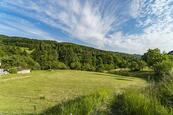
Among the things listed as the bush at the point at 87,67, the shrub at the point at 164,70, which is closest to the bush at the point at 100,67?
the bush at the point at 87,67

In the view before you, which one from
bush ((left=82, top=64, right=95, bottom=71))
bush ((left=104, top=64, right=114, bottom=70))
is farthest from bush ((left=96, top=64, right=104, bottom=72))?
bush ((left=82, top=64, right=95, bottom=71))

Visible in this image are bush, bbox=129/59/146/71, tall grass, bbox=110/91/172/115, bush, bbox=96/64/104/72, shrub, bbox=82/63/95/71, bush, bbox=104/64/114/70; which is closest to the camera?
tall grass, bbox=110/91/172/115

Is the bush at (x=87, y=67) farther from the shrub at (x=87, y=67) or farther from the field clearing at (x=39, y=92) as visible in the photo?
the field clearing at (x=39, y=92)

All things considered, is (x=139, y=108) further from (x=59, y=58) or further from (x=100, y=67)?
(x=59, y=58)

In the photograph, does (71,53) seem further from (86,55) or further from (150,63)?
(150,63)

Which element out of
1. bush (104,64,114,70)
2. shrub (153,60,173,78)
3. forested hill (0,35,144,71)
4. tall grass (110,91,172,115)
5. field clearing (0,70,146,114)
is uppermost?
forested hill (0,35,144,71)

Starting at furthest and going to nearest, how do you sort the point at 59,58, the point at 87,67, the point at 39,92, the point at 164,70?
the point at 59,58, the point at 87,67, the point at 39,92, the point at 164,70

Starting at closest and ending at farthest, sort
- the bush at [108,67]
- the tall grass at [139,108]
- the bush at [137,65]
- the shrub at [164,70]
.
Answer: the tall grass at [139,108] < the shrub at [164,70] < the bush at [137,65] < the bush at [108,67]

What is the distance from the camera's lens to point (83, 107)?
4078mm

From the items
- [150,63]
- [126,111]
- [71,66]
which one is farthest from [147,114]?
[71,66]

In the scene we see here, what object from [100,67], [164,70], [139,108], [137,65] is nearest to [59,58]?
[100,67]

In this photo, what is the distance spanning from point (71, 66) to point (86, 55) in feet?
47.5

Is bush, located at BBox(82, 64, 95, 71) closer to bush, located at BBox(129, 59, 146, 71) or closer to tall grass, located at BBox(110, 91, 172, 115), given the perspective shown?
bush, located at BBox(129, 59, 146, 71)

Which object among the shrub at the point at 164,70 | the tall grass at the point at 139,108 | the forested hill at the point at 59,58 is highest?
the forested hill at the point at 59,58
